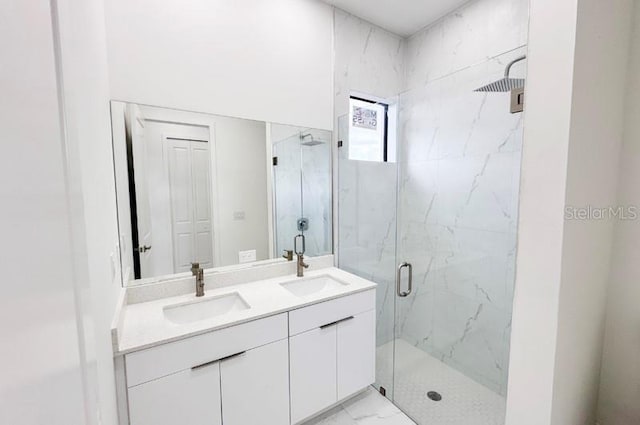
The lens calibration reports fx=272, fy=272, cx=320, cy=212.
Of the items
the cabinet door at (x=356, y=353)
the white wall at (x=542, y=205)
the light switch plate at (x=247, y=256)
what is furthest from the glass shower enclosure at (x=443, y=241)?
the white wall at (x=542, y=205)

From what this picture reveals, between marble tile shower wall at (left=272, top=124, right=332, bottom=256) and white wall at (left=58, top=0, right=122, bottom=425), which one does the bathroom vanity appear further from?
marble tile shower wall at (left=272, top=124, right=332, bottom=256)

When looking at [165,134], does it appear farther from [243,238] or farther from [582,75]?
[582,75]

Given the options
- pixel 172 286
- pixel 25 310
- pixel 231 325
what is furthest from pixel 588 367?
pixel 172 286

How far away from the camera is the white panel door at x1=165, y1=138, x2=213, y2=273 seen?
69.6 inches

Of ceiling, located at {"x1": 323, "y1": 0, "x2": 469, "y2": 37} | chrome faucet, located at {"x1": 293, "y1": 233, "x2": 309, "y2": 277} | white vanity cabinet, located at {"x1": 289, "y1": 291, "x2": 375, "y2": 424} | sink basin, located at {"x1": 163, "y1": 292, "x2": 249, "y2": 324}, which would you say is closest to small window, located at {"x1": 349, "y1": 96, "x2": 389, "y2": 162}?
ceiling, located at {"x1": 323, "y1": 0, "x2": 469, "y2": 37}

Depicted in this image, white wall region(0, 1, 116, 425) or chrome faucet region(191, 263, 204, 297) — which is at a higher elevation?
white wall region(0, 1, 116, 425)

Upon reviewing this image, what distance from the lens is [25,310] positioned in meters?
0.27

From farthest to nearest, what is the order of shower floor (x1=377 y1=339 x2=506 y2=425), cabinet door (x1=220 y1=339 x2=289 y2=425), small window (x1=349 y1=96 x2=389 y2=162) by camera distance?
small window (x1=349 y1=96 x2=389 y2=162) → shower floor (x1=377 y1=339 x2=506 y2=425) → cabinet door (x1=220 y1=339 x2=289 y2=425)

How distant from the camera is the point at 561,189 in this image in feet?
2.84

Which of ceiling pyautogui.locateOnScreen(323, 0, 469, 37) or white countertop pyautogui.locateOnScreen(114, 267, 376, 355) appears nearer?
white countertop pyautogui.locateOnScreen(114, 267, 376, 355)

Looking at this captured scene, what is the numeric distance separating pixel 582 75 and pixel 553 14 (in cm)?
21

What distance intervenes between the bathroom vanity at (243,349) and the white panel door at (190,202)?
19 cm

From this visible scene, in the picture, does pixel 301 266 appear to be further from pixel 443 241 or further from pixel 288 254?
pixel 443 241

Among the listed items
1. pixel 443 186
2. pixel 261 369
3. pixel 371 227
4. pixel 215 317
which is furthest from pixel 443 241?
pixel 215 317
